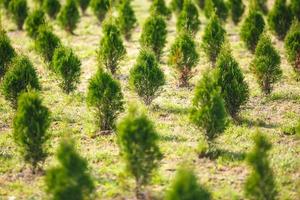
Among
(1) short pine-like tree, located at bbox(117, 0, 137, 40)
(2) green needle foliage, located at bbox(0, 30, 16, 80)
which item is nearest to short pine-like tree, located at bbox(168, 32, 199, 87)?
(2) green needle foliage, located at bbox(0, 30, 16, 80)

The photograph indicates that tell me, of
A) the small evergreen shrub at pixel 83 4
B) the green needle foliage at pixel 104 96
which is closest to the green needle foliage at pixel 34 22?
the small evergreen shrub at pixel 83 4

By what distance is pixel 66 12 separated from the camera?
2445cm

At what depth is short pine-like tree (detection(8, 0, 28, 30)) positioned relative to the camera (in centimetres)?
2547

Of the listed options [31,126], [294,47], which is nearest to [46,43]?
[31,126]

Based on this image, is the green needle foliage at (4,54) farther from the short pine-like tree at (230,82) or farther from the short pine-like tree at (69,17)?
the short pine-like tree at (230,82)

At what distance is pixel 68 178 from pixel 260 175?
11.7 ft

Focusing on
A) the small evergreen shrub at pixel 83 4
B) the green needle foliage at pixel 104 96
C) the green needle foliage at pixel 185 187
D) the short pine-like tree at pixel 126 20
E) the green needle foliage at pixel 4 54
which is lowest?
the green needle foliage at pixel 185 187

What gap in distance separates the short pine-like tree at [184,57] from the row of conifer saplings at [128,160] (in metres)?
6.67

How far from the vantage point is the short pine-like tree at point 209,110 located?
12586 millimetres

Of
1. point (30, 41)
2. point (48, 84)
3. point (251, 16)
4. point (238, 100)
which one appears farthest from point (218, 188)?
point (30, 41)

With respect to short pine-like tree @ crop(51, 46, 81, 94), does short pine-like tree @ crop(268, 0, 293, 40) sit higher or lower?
higher

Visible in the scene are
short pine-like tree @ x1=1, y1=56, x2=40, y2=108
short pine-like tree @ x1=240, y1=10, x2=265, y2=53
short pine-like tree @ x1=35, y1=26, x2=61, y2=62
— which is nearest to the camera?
short pine-like tree @ x1=1, y1=56, x2=40, y2=108

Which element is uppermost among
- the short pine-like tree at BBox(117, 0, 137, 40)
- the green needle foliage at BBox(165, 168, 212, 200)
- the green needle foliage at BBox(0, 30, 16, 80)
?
the short pine-like tree at BBox(117, 0, 137, 40)

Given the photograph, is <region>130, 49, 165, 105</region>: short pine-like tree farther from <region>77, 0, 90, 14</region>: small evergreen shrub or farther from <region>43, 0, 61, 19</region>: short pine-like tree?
<region>77, 0, 90, 14</region>: small evergreen shrub
